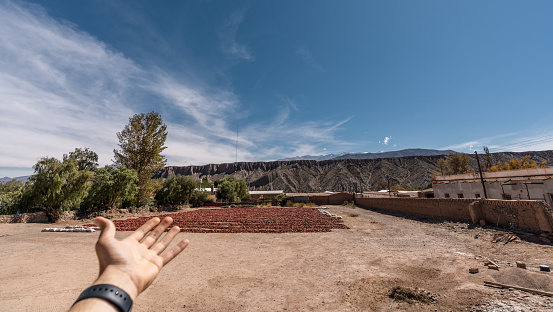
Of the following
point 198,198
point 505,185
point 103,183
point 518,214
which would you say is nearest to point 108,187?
point 103,183

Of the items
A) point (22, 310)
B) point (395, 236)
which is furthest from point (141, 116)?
point (395, 236)

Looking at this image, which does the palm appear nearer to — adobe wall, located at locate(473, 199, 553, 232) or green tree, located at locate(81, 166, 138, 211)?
adobe wall, located at locate(473, 199, 553, 232)

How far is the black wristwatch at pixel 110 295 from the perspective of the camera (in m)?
1.64

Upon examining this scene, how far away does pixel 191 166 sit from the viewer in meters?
193

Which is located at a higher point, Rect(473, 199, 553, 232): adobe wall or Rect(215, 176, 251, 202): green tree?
Rect(215, 176, 251, 202): green tree

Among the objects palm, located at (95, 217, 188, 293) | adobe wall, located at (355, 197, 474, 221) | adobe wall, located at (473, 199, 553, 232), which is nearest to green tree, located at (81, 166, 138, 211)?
palm, located at (95, 217, 188, 293)

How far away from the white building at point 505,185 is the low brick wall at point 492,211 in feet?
16.4

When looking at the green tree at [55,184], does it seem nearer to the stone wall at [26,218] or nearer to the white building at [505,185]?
the stone wall at [26,218]

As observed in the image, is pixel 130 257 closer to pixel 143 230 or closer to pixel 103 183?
pixel 143 230

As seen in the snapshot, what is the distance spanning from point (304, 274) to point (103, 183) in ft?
90.3

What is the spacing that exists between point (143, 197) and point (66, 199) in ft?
39.0

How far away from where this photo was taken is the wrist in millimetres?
1820

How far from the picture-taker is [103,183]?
25828 mm

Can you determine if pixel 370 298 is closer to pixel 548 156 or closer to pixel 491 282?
pixel 491 282
